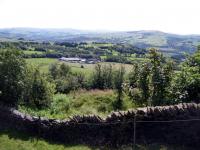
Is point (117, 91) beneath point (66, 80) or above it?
above

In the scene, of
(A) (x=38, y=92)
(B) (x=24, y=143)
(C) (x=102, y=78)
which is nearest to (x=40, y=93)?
(A) (x=38, y=92)

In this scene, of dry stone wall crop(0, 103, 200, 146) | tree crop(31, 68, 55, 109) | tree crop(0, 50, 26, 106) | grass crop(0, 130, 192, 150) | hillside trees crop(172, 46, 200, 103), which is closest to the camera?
grass crop(0, 130, 192, 150)

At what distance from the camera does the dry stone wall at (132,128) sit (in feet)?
55.5

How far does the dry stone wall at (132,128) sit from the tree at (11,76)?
147 inches

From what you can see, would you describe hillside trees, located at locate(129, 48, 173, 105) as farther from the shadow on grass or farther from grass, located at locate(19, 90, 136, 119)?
the shadow on grass

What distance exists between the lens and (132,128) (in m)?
17.1

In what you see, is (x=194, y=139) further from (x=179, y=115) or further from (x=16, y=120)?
(x=16, y=120)

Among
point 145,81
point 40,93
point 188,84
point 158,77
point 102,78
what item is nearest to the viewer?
point 188,84

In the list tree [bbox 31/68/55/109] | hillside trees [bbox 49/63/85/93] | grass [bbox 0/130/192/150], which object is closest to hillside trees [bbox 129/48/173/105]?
tree [bbox 31/68/55/109]

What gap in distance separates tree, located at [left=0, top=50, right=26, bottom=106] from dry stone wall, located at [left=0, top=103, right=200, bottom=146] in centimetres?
373

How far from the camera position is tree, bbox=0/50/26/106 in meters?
20.4

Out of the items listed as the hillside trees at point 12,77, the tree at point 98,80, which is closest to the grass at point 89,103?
the hillside trees at point 12,77

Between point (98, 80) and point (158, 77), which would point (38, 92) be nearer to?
point (158, 77)

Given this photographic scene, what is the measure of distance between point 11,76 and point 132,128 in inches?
323
